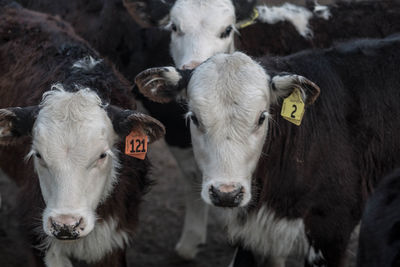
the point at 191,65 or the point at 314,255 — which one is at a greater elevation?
the point at 191,65

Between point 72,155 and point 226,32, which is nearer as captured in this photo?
point 72,155

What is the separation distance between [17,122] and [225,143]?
1.43 m

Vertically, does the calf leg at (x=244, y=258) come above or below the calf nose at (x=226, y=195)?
below

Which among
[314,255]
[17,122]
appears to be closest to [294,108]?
[314,255]

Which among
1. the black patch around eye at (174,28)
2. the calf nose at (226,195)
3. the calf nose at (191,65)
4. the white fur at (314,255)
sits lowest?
the white fur at (314,255)

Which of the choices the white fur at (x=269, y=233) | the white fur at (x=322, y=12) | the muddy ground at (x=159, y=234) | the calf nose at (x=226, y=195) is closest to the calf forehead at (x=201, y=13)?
the white fur at (x=322, y=12)

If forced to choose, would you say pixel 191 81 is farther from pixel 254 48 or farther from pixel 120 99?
pixel 254 48

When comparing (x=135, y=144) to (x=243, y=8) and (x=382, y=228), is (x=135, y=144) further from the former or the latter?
(x=243, y=8)

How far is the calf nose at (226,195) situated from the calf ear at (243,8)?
9.42ft

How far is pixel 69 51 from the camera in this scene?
532 centimetres

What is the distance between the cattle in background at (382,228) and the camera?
3666mm

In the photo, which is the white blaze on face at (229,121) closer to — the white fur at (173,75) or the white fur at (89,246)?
the white fur at (173,75)

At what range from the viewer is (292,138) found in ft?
16.3

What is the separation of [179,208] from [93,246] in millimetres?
2893
